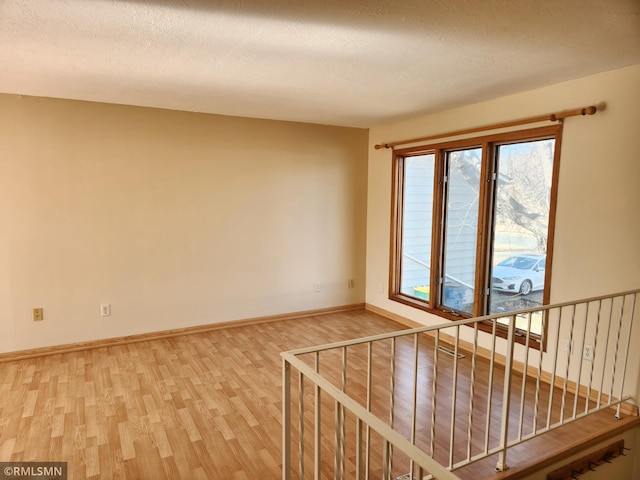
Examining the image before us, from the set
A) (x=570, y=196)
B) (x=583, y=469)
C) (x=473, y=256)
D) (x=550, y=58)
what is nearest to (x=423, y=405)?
(x=583, y=469)

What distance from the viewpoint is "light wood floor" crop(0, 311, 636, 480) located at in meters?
2.27

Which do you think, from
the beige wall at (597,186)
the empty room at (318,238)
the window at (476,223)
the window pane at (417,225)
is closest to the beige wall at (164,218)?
the empty room at (318,238)

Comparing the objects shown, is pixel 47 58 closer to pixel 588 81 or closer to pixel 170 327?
pixel 170 327

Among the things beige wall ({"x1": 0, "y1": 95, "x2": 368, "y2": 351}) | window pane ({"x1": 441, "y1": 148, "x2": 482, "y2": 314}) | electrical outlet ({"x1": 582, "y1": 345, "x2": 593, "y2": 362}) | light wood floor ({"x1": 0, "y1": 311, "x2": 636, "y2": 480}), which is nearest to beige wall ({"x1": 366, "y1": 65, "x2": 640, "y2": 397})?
electrical outlet ({"x1": 582, "y1": 345, "x2": 593, "y2": 362})

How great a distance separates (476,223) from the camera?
3896 mm

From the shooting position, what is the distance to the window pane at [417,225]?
4484 millimetres

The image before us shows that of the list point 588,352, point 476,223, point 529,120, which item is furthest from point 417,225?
point 588,352

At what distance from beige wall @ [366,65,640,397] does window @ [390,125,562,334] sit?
5.1 inches

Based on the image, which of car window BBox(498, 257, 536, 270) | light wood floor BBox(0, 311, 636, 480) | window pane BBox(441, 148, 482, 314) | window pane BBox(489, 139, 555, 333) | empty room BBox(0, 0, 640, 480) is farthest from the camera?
window pane BBox(441, 148, 482, 314)

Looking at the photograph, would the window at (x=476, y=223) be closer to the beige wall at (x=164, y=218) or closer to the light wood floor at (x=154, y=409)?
the beige wall at (x=164, y=218)

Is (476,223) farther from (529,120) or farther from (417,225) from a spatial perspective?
(529,120)

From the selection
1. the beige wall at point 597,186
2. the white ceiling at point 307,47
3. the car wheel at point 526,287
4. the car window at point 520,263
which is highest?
the white ceiling at point 307,47

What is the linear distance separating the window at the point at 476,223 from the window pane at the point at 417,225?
0.01 meters

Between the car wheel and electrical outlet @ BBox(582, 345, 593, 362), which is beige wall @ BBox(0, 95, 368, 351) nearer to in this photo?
the car wheel
